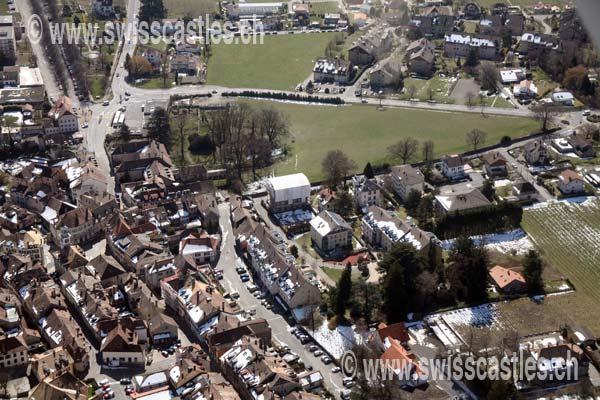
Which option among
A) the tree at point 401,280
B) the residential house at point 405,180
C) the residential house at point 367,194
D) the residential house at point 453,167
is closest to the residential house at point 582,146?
the residential house at point 453,167

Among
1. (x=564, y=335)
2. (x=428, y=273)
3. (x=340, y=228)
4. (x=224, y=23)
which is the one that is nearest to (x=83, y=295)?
(x=340, y=228)

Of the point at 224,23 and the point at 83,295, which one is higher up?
the point at 224,23

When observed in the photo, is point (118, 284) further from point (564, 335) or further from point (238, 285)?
point (564, 335)

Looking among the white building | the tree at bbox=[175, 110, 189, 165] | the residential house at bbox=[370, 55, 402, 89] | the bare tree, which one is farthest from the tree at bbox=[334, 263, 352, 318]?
the residential house at bbox=[370, 55, 402, 89]

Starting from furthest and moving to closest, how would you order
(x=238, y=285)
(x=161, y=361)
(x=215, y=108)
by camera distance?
(x=215, y=108) < (x=238, y=285) < (x=161, y=361)

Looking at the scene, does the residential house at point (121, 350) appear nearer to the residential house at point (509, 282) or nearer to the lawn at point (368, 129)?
the residential house at point (509, 282)

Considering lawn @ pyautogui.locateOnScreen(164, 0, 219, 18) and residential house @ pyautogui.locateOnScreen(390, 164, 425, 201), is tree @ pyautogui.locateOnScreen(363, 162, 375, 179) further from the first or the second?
lawn @ pyautogui.locateOnScreen(164, 0, 219, 18)

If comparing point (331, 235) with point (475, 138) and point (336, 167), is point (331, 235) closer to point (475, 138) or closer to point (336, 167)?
point (336, 167)
